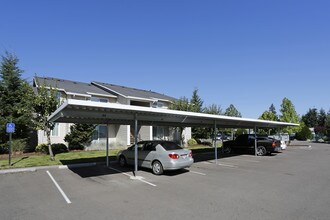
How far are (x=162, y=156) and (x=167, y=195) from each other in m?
3.53

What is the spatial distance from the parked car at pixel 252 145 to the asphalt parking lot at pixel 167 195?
27.2 ft

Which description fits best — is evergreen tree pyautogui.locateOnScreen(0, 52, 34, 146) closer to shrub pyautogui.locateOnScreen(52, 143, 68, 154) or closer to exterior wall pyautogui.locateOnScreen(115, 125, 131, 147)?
shrub pyautogui.locateOnScreen(52, 143, 68, 154)

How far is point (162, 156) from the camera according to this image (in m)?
11.2

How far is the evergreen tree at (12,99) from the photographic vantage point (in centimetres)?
1928

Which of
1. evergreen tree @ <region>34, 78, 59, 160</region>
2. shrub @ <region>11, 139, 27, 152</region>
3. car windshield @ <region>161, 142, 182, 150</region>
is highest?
evergreen tree @ <region>34, 78, 59, 160</region>

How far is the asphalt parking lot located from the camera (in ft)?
19.8

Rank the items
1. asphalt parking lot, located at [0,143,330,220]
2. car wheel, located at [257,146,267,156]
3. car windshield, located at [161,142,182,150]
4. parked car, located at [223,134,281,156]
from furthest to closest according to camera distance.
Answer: car wheel, located at [257,146,267,156] → parked car, located at [223,134,281,156] → car windshield, located at [161,142,182,150] → asphalt parking lot, located at [0,143,330,220]

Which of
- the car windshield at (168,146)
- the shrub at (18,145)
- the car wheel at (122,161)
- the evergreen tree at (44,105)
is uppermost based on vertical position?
the evergreen tree at (44,105)

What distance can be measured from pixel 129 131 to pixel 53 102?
11563 mm

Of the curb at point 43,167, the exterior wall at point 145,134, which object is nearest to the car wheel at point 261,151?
the exterior wall at point 145,134

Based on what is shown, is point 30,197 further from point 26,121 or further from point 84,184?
point 26,121

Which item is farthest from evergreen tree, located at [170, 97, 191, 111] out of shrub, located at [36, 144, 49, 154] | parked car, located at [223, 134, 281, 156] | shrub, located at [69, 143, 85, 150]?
shrub, located at [36, 144, 49, 154]

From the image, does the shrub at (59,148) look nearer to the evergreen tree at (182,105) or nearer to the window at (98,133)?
the window at (98,133)

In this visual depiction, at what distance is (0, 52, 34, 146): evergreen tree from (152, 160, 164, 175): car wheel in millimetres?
12303
